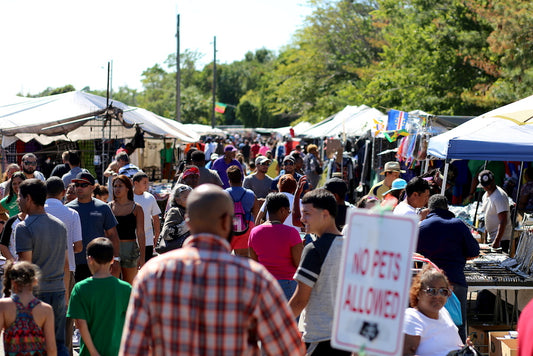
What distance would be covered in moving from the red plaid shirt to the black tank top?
4720mm

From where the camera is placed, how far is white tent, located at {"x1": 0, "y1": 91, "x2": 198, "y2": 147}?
516 inches

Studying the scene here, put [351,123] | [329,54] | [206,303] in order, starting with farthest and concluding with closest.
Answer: [329,54] < [351,123] < [206,303]

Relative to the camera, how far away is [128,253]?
736 cm

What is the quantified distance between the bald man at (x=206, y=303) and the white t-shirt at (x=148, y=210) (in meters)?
5.61

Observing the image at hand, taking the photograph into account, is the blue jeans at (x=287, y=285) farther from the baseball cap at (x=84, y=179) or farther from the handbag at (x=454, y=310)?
the baseball cap at (x=84, y=179)

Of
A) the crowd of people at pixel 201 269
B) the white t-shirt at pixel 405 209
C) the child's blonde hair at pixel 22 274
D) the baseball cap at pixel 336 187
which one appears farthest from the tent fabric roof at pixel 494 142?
the child's blonde hair at pixel 22 274

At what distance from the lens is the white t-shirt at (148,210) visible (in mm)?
8305

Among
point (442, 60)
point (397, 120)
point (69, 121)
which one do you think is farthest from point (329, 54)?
point (69, 121)

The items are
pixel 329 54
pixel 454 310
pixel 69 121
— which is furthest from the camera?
pixel 329 54

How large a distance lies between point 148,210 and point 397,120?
700 cm

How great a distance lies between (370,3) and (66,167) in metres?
38.7

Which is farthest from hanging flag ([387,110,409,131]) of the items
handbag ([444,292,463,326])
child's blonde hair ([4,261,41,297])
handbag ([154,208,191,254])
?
child's blonde hair ([4,261,41,297])

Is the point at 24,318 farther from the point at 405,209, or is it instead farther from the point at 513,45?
the point at 513,45

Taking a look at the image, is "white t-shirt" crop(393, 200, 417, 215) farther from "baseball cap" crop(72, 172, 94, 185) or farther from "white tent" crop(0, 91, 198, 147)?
"white tent" crop(0, 91, 198, 147)
